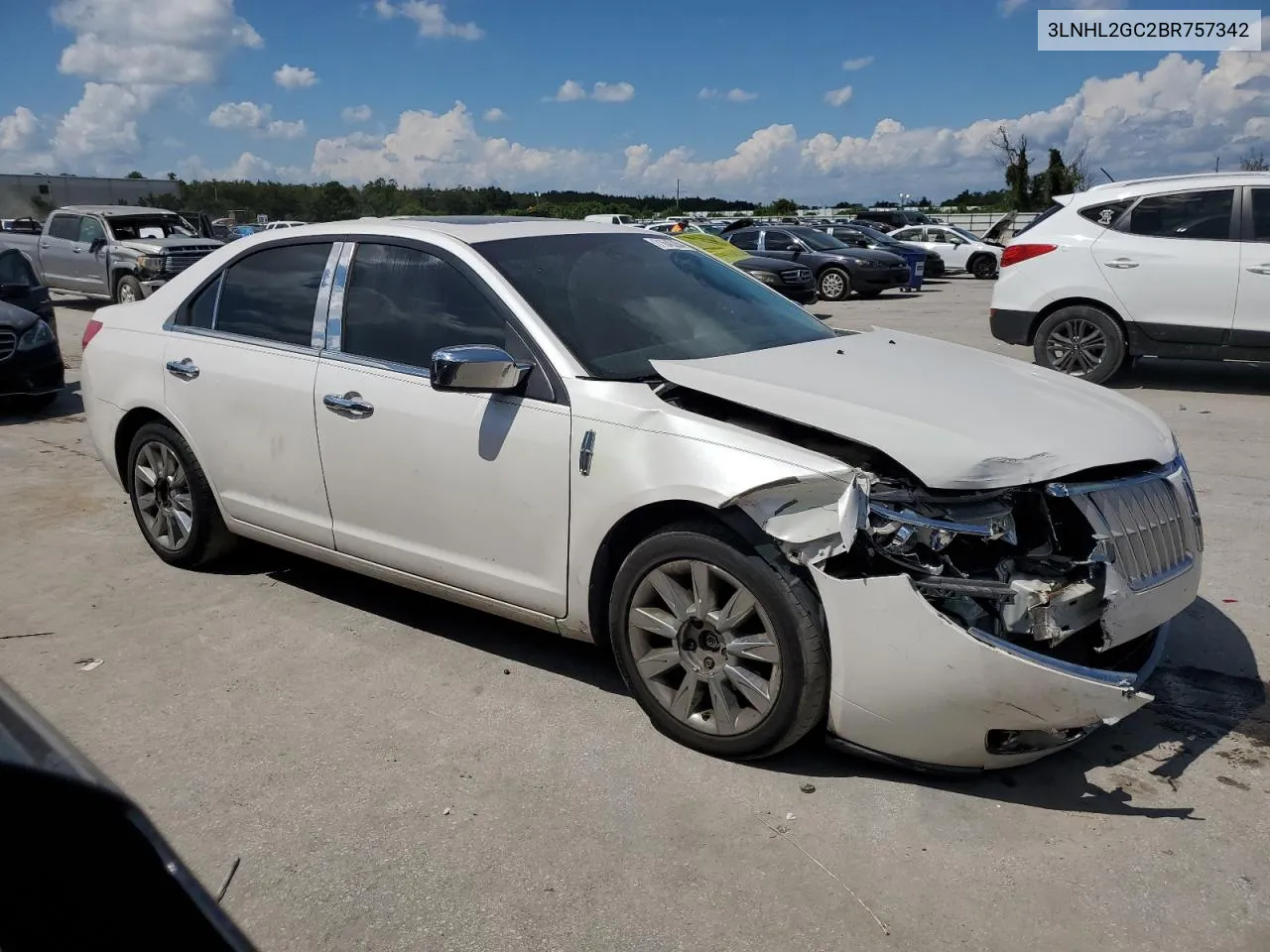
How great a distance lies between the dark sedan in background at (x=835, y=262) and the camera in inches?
856

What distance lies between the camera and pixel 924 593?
296 cm

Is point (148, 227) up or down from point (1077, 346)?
up

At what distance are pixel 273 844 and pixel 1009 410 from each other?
258cm

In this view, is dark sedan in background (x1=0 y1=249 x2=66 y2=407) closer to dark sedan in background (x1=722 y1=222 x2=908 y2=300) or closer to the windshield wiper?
the windshield wiper

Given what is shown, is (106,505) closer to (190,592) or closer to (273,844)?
(190,592)

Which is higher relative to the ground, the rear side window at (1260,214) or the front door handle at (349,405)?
the rear side window at (1260,214)

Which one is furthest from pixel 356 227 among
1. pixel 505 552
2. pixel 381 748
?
pixel 381 748

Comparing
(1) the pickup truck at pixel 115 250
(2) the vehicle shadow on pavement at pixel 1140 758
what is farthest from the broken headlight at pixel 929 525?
(1) the pickup truck at pixel 115 250

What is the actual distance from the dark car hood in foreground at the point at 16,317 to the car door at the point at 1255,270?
10685 millimetres

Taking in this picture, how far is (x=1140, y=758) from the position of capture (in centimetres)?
338

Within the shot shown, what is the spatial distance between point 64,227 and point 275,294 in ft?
56.2

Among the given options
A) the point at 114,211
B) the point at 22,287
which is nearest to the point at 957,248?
the point at 114,211

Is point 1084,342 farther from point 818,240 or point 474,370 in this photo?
point 818,240

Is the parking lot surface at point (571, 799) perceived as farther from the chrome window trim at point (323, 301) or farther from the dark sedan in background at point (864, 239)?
the dark sedan in background at point (864, 239)
